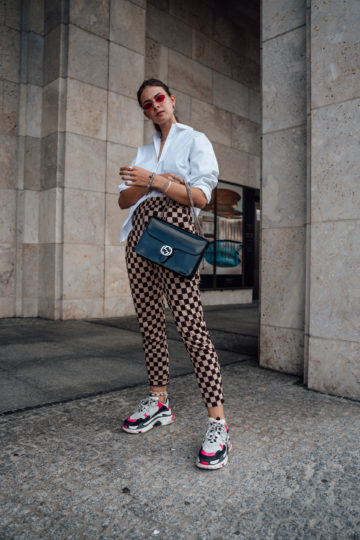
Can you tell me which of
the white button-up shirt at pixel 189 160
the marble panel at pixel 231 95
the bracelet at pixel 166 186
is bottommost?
the bracelet at pixel 166 186

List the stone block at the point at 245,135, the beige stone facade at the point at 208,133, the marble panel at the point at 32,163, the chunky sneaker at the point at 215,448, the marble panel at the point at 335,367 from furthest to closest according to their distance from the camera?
the stone block at the point at 245,135
the marble panel at the point at 32,163
the beige stone facade at the point at 208,133
the marble panel at the point at 335,367
the chunky sneaker at the point at 215,448

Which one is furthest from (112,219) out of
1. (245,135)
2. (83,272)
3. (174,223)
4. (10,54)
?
(174,223)

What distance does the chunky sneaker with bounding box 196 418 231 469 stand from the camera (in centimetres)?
212

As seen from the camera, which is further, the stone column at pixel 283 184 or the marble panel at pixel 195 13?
the marble panel at pixel 195 13

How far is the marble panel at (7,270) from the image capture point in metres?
7.46

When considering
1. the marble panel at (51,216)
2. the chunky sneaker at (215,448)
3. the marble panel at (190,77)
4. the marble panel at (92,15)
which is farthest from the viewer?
the marble panel at (190,77)

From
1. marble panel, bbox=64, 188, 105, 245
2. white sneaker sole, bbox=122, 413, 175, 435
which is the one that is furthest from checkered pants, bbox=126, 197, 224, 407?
marble panel, bbox=64, 188, 105, 245

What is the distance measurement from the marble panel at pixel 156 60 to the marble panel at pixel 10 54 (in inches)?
104

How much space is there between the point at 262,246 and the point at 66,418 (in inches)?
92.8

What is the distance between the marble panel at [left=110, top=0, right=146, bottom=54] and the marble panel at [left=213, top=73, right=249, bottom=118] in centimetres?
259

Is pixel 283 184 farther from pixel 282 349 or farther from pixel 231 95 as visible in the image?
pixel 231 95

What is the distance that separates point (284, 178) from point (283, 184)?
0.18 ft

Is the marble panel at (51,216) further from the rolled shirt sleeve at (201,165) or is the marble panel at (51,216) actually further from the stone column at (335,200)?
the rolled shirt sleeve at (201,165)

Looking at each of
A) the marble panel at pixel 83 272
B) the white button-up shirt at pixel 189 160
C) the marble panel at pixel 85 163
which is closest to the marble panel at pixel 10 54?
the marble panel at pixel 85 163
